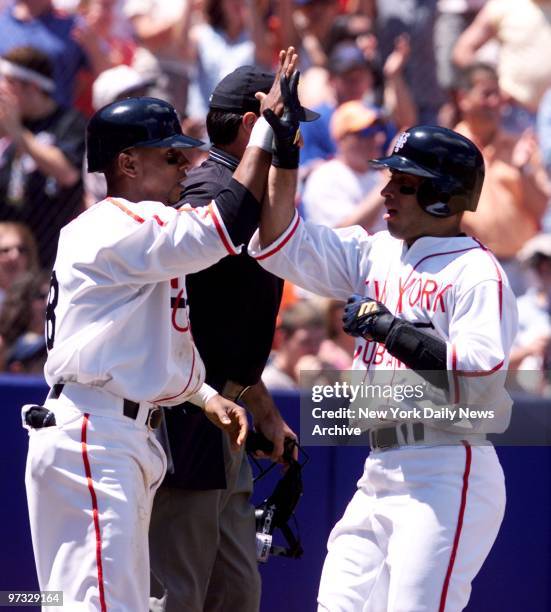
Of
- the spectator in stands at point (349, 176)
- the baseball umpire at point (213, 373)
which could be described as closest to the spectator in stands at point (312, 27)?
the spectator in stands at point (349, 176)

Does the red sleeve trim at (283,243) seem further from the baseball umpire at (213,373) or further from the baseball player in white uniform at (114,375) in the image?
the baseball umpire at (213,373)

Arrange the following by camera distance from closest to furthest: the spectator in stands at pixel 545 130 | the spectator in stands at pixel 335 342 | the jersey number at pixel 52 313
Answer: the jersey number at pixel 52 313 < the spectator in stands at pixel 335 342 < the spectator in stands at pixel 545 130

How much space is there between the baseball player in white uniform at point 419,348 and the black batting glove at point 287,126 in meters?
0.15

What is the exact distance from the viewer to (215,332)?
4.22 m

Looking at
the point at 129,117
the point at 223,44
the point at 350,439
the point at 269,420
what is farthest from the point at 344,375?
the point at 223,44

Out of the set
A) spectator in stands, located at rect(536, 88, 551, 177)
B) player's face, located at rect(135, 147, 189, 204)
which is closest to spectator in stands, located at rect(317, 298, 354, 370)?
spectator in stands, located at rect(536, 88, 551, 177)

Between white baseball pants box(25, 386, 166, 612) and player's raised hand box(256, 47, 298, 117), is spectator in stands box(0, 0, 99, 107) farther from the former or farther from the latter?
white baseball pants box(25, 386, 166, 612)

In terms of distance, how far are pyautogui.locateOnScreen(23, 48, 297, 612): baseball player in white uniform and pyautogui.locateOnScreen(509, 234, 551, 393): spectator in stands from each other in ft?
11.2

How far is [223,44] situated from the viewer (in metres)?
8.02

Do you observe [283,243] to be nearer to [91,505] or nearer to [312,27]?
[91,505]

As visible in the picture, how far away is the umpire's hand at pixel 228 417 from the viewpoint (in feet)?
12.7

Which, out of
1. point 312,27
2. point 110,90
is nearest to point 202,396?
point 110,90

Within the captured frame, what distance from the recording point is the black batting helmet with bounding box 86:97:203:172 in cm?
381

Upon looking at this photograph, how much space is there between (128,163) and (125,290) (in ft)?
1.42
